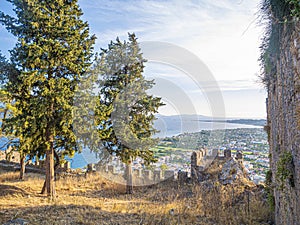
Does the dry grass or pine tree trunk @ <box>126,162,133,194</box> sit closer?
the dry grass

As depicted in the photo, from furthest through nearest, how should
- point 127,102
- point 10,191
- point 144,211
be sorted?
point 127,102, point 10,191, point 144,211

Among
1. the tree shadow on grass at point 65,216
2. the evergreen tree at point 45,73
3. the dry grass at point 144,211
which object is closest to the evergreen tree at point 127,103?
the evergreen tree at point 45,73

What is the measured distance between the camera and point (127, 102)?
1185 cm

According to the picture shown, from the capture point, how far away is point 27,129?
880 cm

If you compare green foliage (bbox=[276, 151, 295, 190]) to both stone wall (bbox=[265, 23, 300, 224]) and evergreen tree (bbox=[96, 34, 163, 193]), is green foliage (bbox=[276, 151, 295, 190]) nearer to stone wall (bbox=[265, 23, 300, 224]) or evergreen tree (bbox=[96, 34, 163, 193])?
stone wall (bbox=[265, 23, 300, 224])

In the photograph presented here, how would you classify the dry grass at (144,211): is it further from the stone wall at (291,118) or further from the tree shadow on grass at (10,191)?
the stone wall at (291,118)

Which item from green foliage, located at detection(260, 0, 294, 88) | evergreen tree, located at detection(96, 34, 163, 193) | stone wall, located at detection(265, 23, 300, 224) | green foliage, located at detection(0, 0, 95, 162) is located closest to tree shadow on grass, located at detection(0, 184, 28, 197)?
green foliage, located at detection(0, 0, 95, 162)

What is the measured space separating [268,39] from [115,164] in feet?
39.7

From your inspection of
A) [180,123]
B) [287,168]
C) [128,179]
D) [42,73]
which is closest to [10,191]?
[42,73]

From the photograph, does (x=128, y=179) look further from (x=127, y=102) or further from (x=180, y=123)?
(x=180, y=123)

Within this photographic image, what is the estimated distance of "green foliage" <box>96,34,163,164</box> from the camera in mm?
11766

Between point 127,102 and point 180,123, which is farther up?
point 127,102

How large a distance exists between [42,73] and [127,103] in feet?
14.4

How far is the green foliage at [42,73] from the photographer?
8516 mm
